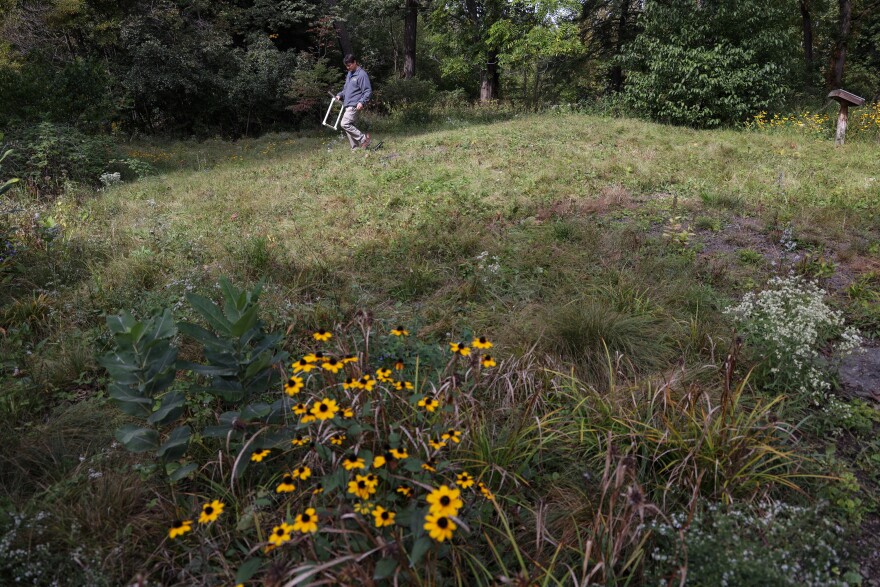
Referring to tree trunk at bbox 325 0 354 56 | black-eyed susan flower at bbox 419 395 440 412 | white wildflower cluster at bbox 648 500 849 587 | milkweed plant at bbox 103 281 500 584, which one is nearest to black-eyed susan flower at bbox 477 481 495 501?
milkweed plant at bbox 103 281 500 584

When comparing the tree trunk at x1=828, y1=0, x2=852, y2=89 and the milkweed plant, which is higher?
the tree trunk at x1=828, y1=0, x2=852, y2=89

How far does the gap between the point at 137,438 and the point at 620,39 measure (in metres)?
20.0

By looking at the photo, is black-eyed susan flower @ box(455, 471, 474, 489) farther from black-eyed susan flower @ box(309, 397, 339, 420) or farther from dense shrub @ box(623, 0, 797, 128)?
dense shrub @ box(623, 0, 797, 128)

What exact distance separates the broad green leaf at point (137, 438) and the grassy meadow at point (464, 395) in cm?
8

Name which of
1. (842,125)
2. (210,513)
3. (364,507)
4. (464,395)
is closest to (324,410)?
(364,507)

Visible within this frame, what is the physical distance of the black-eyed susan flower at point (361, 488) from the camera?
5.46 ft

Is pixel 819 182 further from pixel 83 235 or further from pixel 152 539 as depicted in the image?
pixel 83 235

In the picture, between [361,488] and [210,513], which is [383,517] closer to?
[361,488]

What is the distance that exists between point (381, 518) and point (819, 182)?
23.6 ft

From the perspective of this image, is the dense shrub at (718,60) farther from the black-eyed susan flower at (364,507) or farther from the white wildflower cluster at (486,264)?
the black-eyed susan flower at (364,507)

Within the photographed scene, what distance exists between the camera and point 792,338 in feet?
9.55

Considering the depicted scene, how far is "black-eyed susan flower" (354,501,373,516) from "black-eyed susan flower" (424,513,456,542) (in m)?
0.24

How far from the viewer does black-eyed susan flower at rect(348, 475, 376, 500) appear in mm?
1664

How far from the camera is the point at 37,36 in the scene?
570 inches
